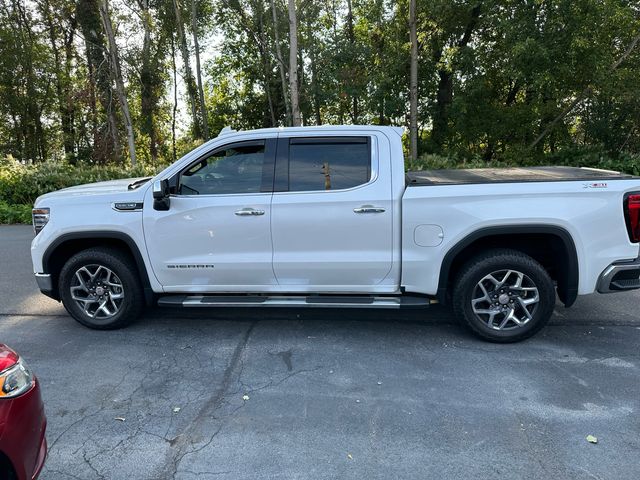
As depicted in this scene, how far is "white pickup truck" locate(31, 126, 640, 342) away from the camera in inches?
153

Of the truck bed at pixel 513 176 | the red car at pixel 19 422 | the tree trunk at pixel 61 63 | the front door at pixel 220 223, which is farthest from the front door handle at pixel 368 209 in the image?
the tree trunk at pixel 61 63

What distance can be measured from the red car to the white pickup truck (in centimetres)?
214

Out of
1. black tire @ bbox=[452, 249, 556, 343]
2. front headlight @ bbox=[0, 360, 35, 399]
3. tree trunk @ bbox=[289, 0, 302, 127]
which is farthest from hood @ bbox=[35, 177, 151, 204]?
tree trunk @ bbox=[289, 0, 302, 127]

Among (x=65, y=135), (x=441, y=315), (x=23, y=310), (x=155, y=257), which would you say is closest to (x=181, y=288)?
(x=155, y=257)

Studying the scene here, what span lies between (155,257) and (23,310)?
2170mm

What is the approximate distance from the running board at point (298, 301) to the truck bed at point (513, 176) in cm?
110

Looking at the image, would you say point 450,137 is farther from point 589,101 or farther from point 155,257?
point 155,257

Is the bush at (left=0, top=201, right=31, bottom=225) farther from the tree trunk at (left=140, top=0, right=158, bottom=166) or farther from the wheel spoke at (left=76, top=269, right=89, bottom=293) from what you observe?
the tree trunk at (left=140, top=0, right=158, bottom=166)

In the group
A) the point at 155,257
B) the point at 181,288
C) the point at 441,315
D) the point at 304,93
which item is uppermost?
the point at 304,93

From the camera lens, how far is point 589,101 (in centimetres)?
1586

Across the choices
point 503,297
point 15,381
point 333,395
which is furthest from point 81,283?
point 503,297

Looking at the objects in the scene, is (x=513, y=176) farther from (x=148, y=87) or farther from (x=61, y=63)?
(x=61, y=63)

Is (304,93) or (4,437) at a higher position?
(304,93)

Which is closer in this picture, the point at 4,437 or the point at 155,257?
the point at 4,437
